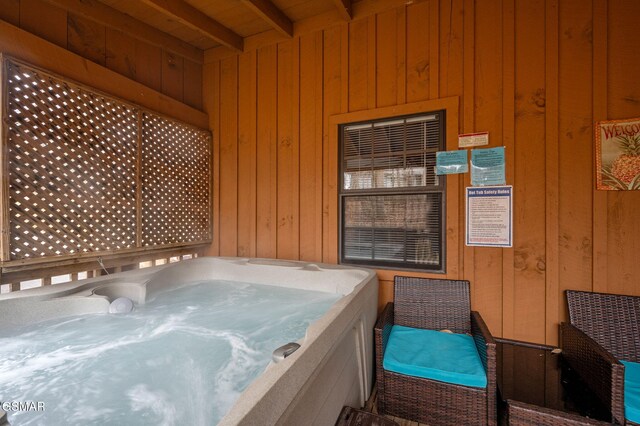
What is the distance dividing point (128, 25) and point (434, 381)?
11.9 feet

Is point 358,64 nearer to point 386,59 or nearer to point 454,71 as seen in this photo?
point 386,59

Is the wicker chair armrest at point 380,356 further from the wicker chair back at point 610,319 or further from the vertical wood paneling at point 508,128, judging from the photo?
the wicker chair back at point 610,319

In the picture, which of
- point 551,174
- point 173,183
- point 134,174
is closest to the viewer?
point 551,174

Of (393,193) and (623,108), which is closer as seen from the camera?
(623,108)

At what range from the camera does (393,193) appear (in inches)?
91.0

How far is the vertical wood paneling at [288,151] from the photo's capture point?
2729 millimetres

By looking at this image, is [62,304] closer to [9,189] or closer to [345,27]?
[9,189]

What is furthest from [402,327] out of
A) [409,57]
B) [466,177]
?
[409,57]

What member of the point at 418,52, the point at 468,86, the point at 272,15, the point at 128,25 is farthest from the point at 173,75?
the point at 468,86

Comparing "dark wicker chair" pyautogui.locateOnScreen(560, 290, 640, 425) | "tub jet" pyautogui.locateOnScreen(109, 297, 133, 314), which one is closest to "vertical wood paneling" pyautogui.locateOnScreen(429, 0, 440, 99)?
"dark wicker chair" pyautogui.locateOnScreen(560, 290, 640, 425)

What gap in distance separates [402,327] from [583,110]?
1.84 m

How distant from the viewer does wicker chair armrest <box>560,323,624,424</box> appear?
3.64ft

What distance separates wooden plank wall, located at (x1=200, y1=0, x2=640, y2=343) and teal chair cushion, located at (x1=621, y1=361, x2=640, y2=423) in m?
0.41

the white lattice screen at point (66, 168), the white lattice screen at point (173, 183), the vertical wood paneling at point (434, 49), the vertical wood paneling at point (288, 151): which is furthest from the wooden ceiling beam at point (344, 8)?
the white lattice screen at point (66, 168)
